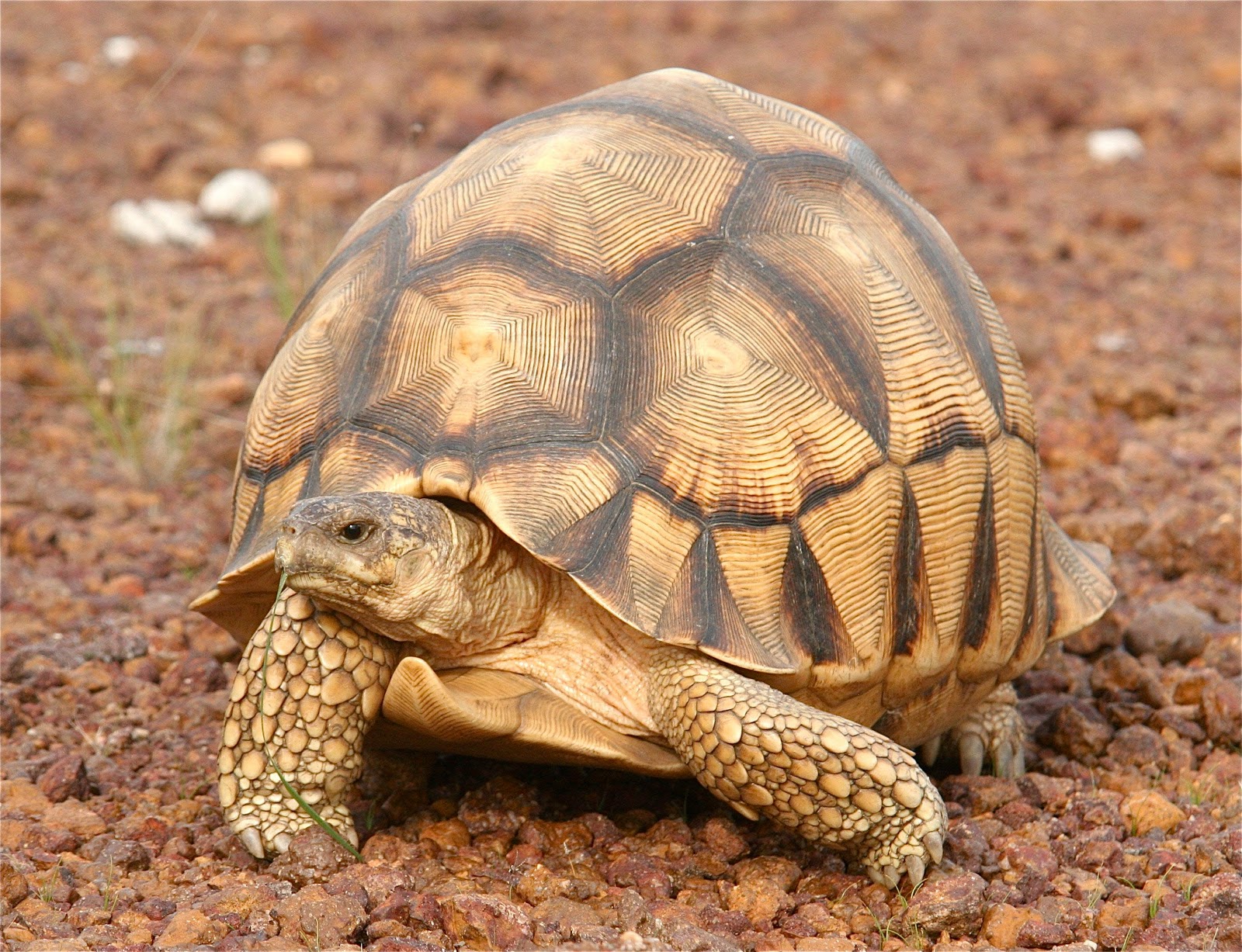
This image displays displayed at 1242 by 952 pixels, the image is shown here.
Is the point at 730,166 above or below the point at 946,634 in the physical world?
above

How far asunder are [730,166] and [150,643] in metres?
1.88

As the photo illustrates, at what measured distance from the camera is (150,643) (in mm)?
3783

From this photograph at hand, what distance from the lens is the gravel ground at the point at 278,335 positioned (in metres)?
2.69

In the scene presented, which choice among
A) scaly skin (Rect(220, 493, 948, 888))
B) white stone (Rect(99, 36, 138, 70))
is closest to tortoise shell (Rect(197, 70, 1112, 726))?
scaly skin (Rect(220, 493, 948, 888))

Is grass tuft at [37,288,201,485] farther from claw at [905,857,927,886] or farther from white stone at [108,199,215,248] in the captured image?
claw at [905,857,927,886]

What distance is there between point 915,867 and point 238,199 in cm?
514

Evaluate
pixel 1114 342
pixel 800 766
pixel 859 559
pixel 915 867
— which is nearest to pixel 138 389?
pixel 859 559

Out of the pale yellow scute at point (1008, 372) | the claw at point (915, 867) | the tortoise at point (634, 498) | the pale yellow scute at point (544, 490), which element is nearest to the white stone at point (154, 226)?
the tortoise at point (634, 498)

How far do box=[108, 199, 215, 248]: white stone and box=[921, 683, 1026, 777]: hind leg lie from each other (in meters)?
4.48

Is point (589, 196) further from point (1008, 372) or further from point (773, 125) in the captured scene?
point (1008, 372)

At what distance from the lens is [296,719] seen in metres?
2.82

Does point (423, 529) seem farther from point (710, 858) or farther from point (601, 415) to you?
point (710, 858)

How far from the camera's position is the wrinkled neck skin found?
276cm

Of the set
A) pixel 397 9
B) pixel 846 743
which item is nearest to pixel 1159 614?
pixel 846 743
